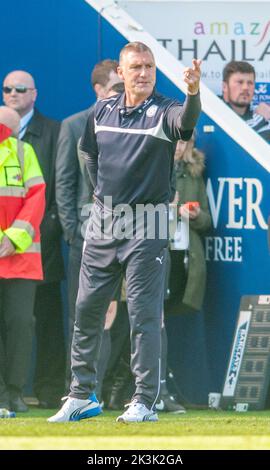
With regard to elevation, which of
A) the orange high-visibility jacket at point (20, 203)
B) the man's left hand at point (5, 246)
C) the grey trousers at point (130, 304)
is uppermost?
the orange high-visibility jacket at point (20, 203)

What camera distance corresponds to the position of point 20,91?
11.5 meters

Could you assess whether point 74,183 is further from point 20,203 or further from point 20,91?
point 20,91

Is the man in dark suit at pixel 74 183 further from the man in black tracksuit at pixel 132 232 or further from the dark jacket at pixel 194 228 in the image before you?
the man in black tracksuit at pixel 132 232

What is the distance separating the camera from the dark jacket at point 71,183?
11180mm

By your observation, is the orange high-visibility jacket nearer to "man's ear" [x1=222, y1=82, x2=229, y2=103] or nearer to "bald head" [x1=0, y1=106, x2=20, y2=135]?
"bald head" [x1=0, y1=106, x2=20, y2=135]

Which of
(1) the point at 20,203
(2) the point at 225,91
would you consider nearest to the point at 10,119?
(1) the point at 20,203

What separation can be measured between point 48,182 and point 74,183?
31 cm

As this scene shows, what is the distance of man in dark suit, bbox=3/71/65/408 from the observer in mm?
11461

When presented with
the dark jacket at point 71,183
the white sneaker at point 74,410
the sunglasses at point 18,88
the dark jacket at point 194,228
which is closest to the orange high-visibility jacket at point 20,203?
the dark jacket at point 71,183

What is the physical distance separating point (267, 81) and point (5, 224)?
277 cm

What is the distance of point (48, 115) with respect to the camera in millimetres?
11961

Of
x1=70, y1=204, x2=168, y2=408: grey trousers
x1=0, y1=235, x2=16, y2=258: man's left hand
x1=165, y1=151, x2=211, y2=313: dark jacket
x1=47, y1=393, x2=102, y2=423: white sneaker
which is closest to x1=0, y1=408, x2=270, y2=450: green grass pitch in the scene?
x1=47, y1=393, x2=102, y2=423: white sneaker

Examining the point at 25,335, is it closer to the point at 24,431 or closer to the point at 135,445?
the point at 24,431
